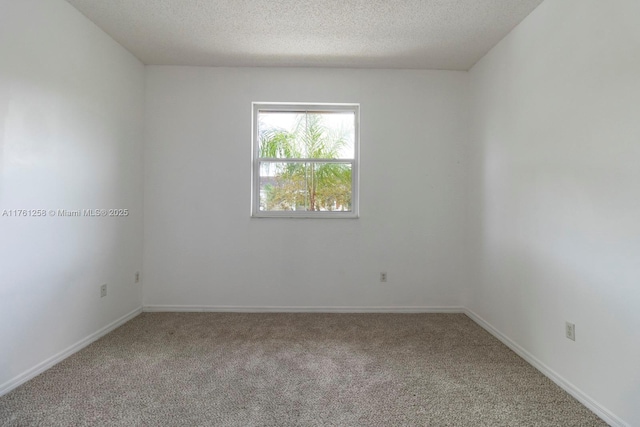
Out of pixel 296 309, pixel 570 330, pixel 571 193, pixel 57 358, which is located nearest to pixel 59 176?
pixel 57 358

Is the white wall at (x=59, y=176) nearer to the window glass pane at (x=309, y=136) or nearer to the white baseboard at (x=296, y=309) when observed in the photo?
the white baseboard at (x=296, y=309)

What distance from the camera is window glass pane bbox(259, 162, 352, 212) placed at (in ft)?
11.6

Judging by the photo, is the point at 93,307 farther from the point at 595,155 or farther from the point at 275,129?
the point at 595,155

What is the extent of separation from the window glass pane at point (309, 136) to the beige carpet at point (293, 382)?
1806mm

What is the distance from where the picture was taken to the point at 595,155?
5.99 feet

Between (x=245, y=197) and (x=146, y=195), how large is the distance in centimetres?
104

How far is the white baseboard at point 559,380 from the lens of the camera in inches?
67.2

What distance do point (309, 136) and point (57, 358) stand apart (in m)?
2.85

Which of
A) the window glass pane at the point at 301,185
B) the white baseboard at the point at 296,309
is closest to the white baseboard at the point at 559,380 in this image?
the white baseboard at the point at 296,309

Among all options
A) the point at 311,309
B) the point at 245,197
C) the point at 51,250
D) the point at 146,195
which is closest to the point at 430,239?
the point at 311,309

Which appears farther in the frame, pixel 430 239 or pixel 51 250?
pixel 430 239

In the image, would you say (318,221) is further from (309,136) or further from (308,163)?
(309,136)

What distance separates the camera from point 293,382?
2.08 meters

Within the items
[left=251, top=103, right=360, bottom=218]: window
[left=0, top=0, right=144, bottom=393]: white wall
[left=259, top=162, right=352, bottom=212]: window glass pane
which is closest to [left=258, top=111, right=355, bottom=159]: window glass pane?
[left=251, top=103, right=360, bottom=218]: window
